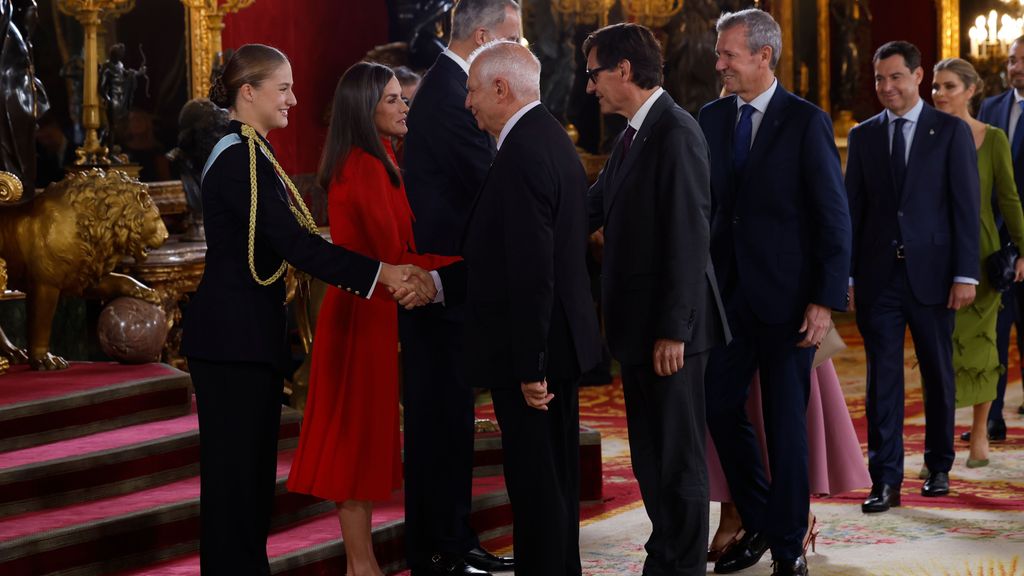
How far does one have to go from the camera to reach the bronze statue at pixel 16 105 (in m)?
6.50

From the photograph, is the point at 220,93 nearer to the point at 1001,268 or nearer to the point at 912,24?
the point at 1001,268

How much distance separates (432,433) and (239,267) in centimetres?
113

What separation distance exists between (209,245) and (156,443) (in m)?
1.62

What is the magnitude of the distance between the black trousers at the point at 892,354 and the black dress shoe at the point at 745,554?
1025 millimetres

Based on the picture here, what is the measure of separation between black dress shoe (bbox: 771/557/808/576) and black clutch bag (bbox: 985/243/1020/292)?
7.90ft

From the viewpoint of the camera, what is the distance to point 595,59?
4.04m

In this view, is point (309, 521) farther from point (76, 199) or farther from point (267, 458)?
point (76, 199)

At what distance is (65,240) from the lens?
5.94 m

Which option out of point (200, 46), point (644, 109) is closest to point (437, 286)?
point (644, 109)

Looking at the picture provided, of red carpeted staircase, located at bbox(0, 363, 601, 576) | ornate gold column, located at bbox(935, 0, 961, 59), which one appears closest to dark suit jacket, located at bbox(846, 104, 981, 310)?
red carpeted staircase, located at bbox(0, 363, 601, 576)

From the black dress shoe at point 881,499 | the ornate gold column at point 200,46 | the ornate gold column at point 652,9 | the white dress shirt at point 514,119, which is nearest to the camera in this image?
the white dress shirt at point 514,119

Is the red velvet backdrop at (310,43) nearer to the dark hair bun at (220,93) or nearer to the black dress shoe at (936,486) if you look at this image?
the black dress shoe at (936,486)

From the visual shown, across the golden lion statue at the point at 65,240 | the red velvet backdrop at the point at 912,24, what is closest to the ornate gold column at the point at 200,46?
the golden lion statue at the point at 65,240

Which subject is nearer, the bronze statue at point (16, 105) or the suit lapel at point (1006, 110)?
the bronze statue at point (16, 105)
